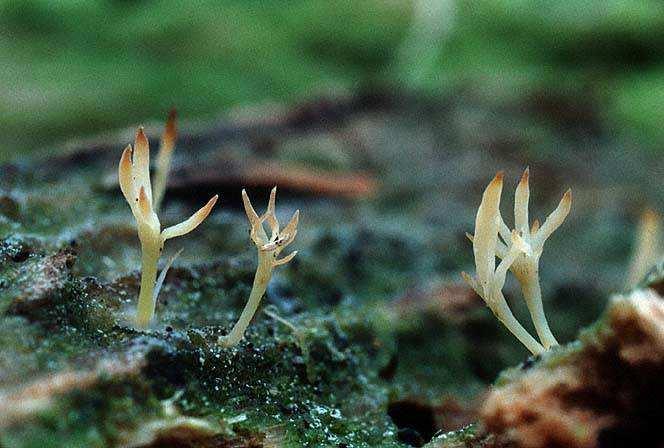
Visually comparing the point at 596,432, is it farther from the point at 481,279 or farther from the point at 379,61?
the point at 379,61

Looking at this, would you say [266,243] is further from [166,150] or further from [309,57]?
[309,57]

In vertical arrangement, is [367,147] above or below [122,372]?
above

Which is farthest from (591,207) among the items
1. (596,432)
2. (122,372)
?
(122,372)

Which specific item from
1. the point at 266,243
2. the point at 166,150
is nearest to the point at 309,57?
the point at 166,150

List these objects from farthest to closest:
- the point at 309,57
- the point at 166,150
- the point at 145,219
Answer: the point at 309,57 < the point at 166,150 < the point at 145,219

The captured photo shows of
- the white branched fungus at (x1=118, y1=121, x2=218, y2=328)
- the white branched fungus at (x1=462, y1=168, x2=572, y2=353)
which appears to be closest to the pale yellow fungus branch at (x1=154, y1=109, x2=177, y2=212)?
the white branched fungus at (x1=118, y1=121, x2=218, y2=328)

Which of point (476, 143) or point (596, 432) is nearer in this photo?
point (596, 432)

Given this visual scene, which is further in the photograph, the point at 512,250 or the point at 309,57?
the point at 309,57

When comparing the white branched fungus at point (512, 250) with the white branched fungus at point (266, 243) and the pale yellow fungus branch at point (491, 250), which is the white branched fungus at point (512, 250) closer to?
the pale yellow fungus branch at point (491, 250)
